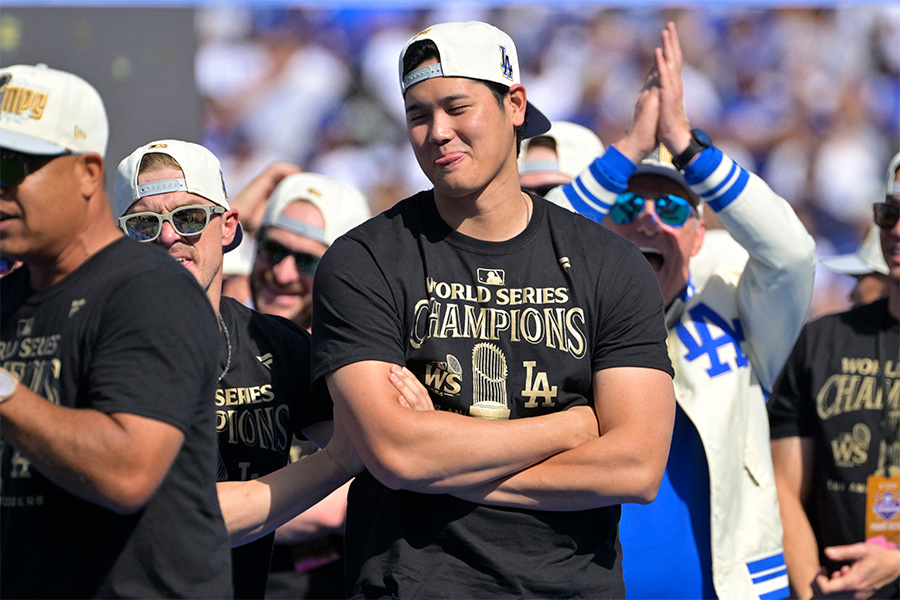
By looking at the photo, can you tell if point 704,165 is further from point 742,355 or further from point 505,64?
point 505,64

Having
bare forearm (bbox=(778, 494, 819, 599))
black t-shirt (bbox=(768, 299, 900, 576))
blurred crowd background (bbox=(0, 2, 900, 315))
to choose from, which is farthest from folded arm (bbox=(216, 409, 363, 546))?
blurred crowd background (bbox=(0, 2, 900, 315))

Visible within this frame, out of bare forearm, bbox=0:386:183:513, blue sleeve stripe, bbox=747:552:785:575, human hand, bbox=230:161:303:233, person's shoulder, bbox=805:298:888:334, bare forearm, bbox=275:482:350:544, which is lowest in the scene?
blue sleeve stripe, bbox=747:552:785:575

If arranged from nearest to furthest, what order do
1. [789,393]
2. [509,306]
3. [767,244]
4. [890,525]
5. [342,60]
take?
[509,306], [767,244], [890,525], [789,393], [342,60]

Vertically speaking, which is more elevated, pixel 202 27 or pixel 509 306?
pixel 202 27

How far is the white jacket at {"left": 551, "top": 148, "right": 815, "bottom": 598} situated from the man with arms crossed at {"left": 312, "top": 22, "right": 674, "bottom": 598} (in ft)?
3.20

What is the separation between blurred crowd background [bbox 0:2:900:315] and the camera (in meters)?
10.0

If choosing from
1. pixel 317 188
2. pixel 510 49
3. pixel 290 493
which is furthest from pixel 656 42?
pixel 290 493

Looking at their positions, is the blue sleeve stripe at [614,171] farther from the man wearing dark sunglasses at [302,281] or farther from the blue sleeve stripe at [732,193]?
the man wearing dark sunglasses at [302,281]

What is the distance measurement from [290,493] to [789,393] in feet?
8.92

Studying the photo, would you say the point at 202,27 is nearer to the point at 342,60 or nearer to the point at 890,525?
the point at 342,60

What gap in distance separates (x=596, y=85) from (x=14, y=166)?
856 centimetres

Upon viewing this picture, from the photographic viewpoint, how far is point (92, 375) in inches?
89.4

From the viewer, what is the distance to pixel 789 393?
4.95 m

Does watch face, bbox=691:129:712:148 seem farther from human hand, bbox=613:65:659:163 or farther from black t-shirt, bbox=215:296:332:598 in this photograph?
black t-shirt, bbox=215:296:332:598
